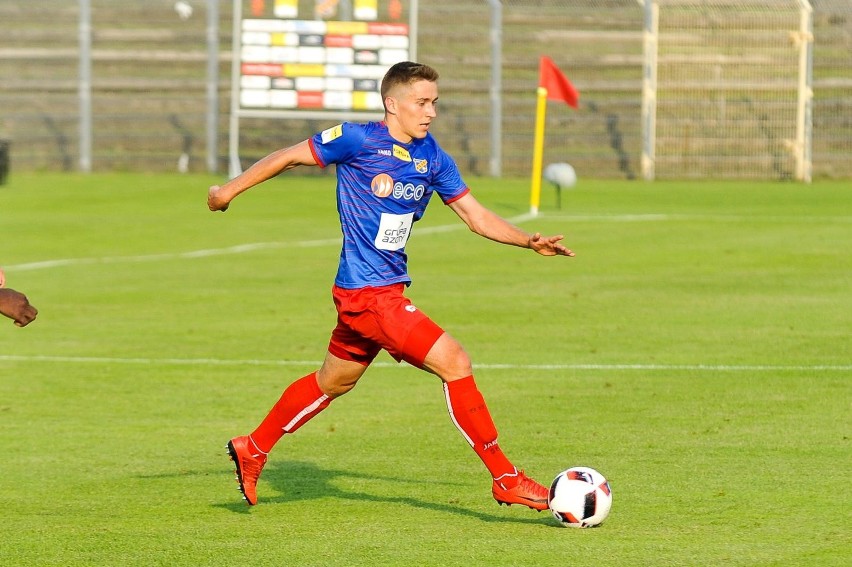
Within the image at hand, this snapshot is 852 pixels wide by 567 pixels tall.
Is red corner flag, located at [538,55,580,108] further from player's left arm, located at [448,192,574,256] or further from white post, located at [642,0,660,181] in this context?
player's left arm, located at [448,192,574,256]

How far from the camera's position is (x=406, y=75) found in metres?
7.09

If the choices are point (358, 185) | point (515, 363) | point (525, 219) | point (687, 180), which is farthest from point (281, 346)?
point (687, 180)

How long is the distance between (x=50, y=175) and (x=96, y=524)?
2681 cm

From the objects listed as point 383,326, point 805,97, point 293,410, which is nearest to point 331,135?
point 383,326

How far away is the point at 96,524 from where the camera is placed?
22.7ft

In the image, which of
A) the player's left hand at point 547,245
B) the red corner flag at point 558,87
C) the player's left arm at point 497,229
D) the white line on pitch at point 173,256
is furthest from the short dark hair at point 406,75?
the red corner flag at point 558,87

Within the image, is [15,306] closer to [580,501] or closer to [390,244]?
[390,244]

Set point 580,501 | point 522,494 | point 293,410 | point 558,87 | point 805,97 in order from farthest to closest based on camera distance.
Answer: point 805,97
point 558,87
point 293,410
point 522,494
point 580,501

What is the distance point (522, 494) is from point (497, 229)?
1288 millimetres

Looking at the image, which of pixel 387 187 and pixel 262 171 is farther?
pixel 387 187

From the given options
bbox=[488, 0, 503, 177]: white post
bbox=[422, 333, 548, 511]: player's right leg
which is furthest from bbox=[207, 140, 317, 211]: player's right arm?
bbox=[488, 0, 503, 177]: white post

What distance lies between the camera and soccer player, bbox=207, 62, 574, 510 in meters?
6.91

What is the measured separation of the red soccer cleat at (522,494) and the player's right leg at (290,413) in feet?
3.07

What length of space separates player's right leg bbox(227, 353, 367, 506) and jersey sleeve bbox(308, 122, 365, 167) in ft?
3.08
